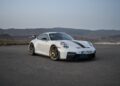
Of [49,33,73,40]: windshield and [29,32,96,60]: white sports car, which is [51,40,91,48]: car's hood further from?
[49,33,73,40]: windshield

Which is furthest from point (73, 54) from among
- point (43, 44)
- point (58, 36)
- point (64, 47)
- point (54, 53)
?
point (43, 44)

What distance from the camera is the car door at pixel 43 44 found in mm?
11922

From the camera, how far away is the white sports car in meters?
10.4

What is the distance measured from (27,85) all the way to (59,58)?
16.4 ft

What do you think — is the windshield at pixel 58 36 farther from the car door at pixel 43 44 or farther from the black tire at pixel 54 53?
the black tire at pixel 54 53

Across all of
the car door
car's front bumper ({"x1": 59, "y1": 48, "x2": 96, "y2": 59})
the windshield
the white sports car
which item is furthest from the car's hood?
the car door

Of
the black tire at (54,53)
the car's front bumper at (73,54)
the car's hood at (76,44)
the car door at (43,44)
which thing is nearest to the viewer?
the car's front bumper at (73,54)

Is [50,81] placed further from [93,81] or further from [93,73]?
[93,73]

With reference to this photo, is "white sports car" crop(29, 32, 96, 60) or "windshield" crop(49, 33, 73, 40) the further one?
"windshield" crop(49, 33, 73, 40)

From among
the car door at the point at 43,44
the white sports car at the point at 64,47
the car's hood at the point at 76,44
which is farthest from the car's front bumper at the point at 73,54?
the car door at the point at 43,44

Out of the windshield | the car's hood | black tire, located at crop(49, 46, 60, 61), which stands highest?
the windshield

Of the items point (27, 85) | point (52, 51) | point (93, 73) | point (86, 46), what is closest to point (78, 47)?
point (86, 46)

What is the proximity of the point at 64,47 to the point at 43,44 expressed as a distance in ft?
6.49

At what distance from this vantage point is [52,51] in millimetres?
11234
